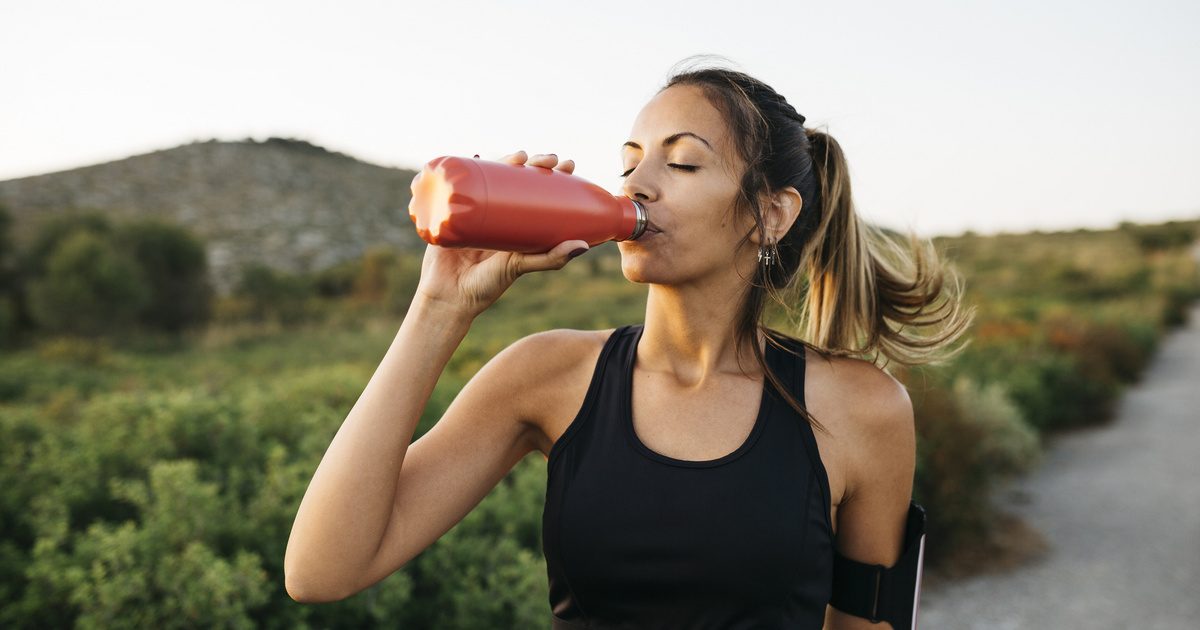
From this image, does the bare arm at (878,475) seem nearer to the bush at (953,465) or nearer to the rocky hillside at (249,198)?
the bush at (953,465)

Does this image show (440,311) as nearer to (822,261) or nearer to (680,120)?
(680,120)

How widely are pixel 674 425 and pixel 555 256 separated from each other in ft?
2.03

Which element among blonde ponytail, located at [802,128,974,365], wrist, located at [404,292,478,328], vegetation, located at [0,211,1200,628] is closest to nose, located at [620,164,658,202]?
wrist, located at [404,292,478,328]

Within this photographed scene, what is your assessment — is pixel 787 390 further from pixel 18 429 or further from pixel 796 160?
pixel 18 429

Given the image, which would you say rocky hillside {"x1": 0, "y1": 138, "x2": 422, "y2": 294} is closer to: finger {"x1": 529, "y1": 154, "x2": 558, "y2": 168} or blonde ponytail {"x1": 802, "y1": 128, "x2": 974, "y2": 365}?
blonde ponytail {"x1": 802, "y1": 128, "x2": 974, "y2": 365}

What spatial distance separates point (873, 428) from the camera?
1956mm

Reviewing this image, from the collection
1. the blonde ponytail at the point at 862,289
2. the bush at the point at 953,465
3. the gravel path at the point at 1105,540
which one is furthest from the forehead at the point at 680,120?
the bush at the point at 953,465

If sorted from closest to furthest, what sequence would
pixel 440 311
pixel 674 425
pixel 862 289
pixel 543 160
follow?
1. pixel 543 160
2. pixel 440 311
3. pixel 674 425
4. pixel 862 289

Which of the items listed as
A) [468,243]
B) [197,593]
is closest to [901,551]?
[468,243]

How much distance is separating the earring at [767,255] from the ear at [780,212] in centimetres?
2

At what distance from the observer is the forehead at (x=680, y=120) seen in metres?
1.92

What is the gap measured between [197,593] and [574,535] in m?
1.66

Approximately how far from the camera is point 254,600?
274cm

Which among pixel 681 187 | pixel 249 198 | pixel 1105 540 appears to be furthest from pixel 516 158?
pixel 249 198
